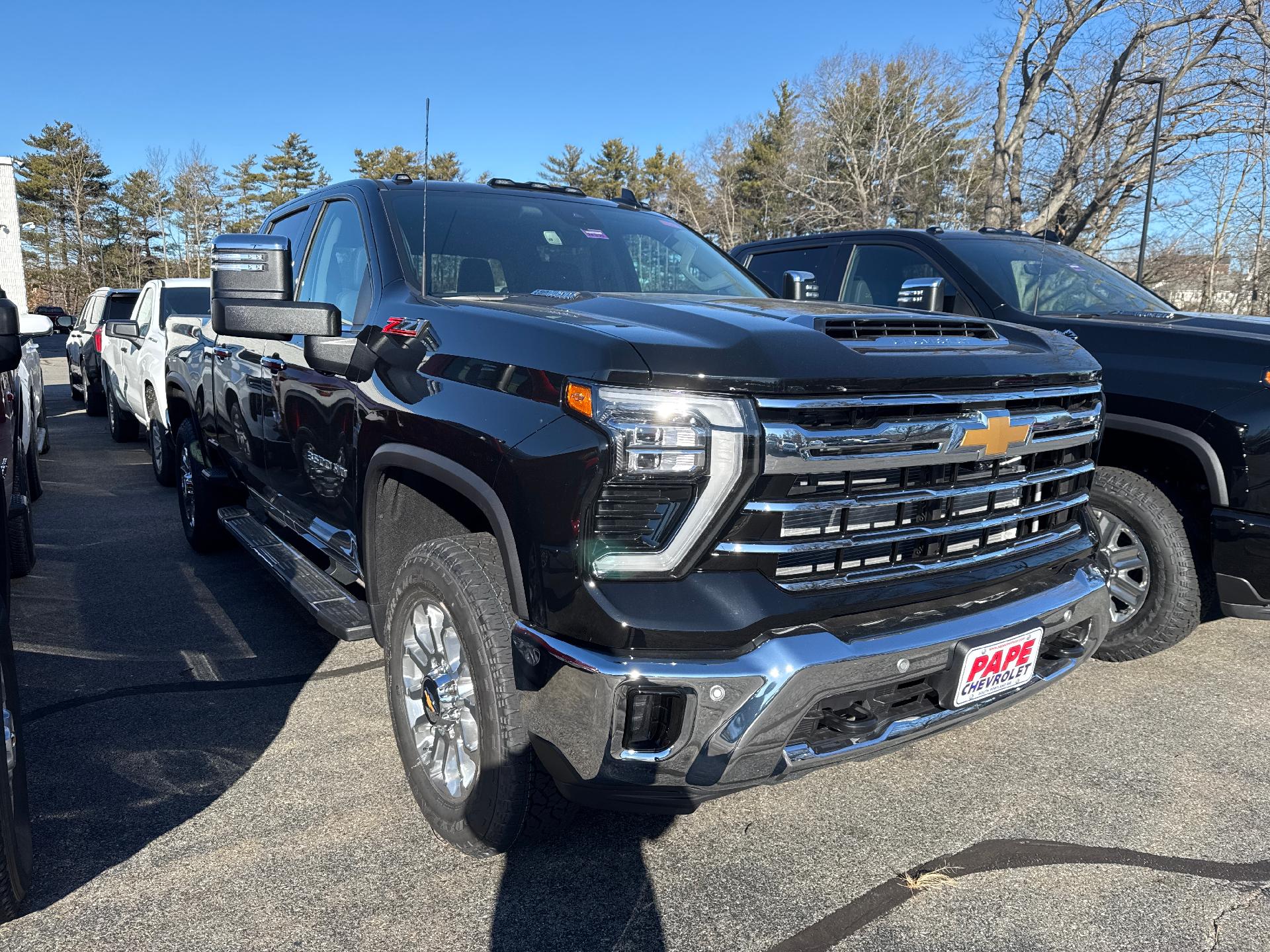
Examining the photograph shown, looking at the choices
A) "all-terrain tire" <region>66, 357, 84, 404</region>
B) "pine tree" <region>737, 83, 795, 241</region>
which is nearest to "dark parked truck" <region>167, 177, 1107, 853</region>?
"all-terrain tire" <region>66, 357, 84, 404</region>

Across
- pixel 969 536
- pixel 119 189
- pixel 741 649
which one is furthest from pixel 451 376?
pixel 119 189

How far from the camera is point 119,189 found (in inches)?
2090

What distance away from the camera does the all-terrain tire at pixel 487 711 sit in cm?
228

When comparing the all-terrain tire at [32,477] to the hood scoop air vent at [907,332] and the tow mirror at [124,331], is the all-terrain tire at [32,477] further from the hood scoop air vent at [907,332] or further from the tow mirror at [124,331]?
the hood scoop air vent at [907,332]

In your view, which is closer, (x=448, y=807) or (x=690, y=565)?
(x=690, y=565)

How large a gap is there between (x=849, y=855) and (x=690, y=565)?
119 cm

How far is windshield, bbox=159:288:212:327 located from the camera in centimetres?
897

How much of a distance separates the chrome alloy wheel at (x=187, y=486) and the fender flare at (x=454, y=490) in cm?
306

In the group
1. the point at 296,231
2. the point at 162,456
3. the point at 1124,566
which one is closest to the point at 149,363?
the point at 162,456

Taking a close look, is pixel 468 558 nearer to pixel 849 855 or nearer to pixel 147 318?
pixel 849 855

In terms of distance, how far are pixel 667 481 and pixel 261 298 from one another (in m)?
1.70

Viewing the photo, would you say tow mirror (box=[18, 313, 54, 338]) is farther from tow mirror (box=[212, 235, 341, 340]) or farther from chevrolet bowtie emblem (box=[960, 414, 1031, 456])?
chevrolet bowtie emblem (box=[960, 414, 1031, 456])

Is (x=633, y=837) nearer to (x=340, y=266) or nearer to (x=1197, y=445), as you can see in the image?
(x=340, y=266)

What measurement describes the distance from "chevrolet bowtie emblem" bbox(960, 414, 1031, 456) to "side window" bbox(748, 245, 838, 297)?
10.8 ft
